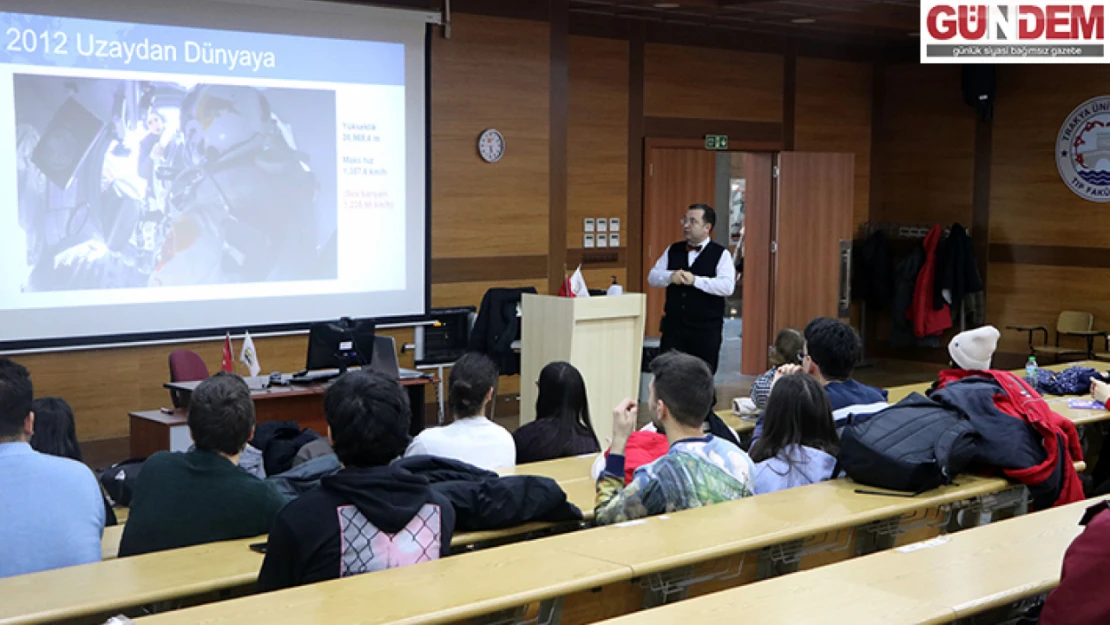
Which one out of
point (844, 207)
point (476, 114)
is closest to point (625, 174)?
point (476, 114)

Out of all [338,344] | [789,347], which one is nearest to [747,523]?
[789,347]

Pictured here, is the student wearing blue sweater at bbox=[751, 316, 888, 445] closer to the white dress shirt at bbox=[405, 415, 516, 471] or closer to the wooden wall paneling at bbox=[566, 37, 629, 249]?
the white dress shirt at bbox=[405, 415, 516, 471]

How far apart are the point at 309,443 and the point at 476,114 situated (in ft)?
14.5

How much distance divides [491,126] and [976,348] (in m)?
4.66

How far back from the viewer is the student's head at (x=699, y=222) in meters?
8.18

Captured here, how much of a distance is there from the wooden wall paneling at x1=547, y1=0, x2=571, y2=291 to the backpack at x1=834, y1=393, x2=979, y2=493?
5.28 m

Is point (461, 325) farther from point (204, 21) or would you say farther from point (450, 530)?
point (450, 530)

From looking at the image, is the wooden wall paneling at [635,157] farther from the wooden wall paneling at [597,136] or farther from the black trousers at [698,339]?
the black trousers at [698,339]

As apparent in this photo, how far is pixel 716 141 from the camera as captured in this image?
1052 centimetres

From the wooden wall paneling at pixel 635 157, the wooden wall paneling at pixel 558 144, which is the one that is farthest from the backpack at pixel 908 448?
the wooden wall paneling at pixel 635 157

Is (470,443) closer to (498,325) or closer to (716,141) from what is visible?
(498,325)

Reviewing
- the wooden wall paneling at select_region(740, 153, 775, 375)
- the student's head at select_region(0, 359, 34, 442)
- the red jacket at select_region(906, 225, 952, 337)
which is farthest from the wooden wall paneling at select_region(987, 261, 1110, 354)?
the student's head at select_region(0, 359, 34, 442)

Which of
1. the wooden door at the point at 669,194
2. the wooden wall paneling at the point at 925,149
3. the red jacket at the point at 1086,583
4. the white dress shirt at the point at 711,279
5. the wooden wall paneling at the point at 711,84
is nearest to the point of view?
the red jacket at the point at 1086,583

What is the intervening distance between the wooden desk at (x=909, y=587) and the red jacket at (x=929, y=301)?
7.99 metres
